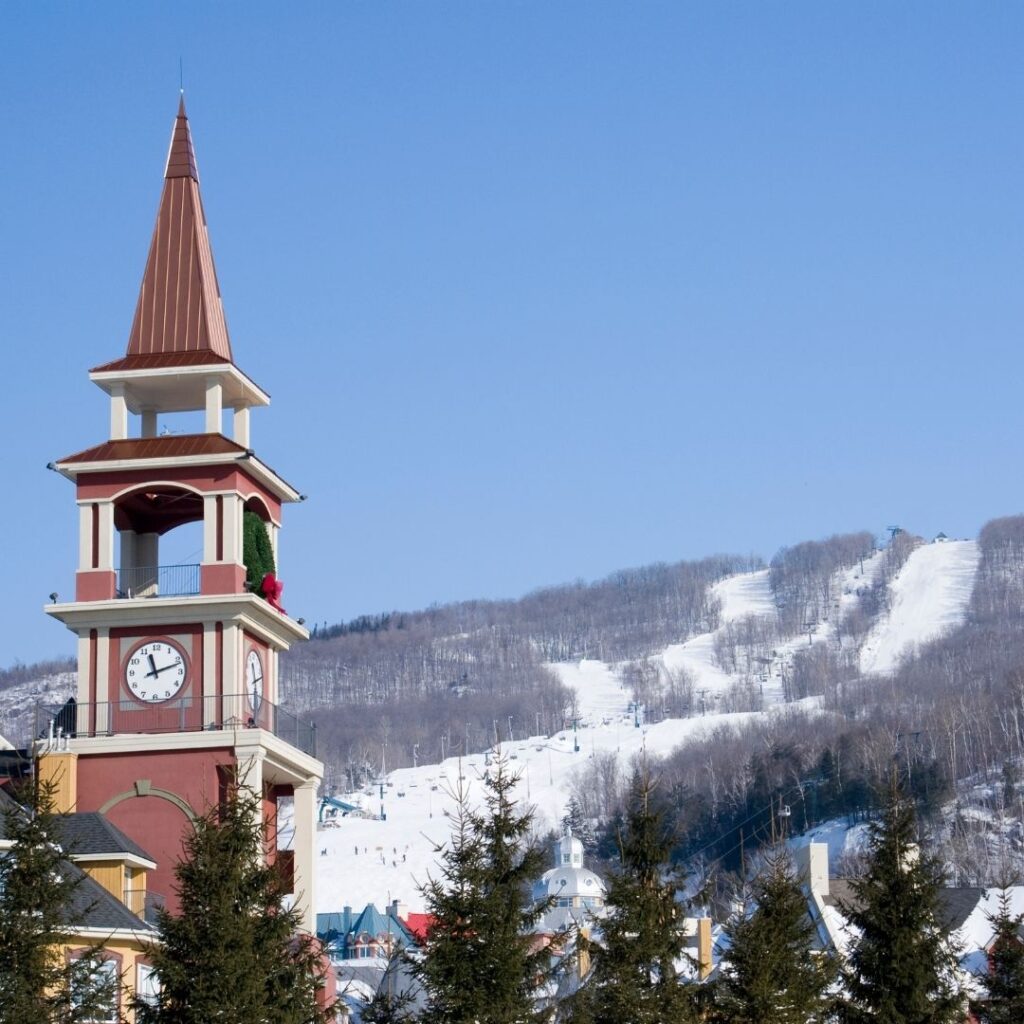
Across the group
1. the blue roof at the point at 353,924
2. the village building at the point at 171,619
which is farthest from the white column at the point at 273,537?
the blue roof at the point at 353,924

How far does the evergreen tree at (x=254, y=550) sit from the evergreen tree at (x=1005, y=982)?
60.9ft

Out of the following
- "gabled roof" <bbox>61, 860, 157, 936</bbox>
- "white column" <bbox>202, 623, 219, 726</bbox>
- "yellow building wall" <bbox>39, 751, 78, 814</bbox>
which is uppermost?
"white column" <bbox>202, 623, 219, 726</bbox>

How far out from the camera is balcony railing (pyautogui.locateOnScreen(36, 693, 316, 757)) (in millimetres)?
50000

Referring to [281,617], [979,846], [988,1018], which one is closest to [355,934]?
[979,846]

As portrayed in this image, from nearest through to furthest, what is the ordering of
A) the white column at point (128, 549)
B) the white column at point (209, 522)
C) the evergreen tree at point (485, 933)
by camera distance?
the evergreen tree at point (485, 933), the white column at point (209, 522), the white column at point (128, 549)

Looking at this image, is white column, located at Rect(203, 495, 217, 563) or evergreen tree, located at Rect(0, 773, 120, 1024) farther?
white column, located at Rect(203, 495, 217, 563)

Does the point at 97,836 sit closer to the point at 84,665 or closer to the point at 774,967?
the point at 84,665

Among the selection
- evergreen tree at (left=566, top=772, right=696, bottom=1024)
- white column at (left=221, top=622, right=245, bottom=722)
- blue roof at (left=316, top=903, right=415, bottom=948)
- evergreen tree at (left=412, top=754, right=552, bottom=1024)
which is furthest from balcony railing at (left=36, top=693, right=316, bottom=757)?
blue roof at (left=316, top=903, right=415, bottom=948)

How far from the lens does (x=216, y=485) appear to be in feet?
168

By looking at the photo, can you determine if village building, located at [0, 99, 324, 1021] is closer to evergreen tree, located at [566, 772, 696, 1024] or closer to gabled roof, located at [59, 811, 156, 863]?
gabled roof, located at [59, 811, 156, 863]

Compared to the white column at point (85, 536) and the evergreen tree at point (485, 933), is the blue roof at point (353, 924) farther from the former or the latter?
the evergreen tree at point (485, 933)

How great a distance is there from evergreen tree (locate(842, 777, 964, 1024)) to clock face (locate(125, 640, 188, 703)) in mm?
17403

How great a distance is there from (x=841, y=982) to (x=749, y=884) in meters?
2.03

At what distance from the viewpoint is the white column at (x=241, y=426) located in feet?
175
